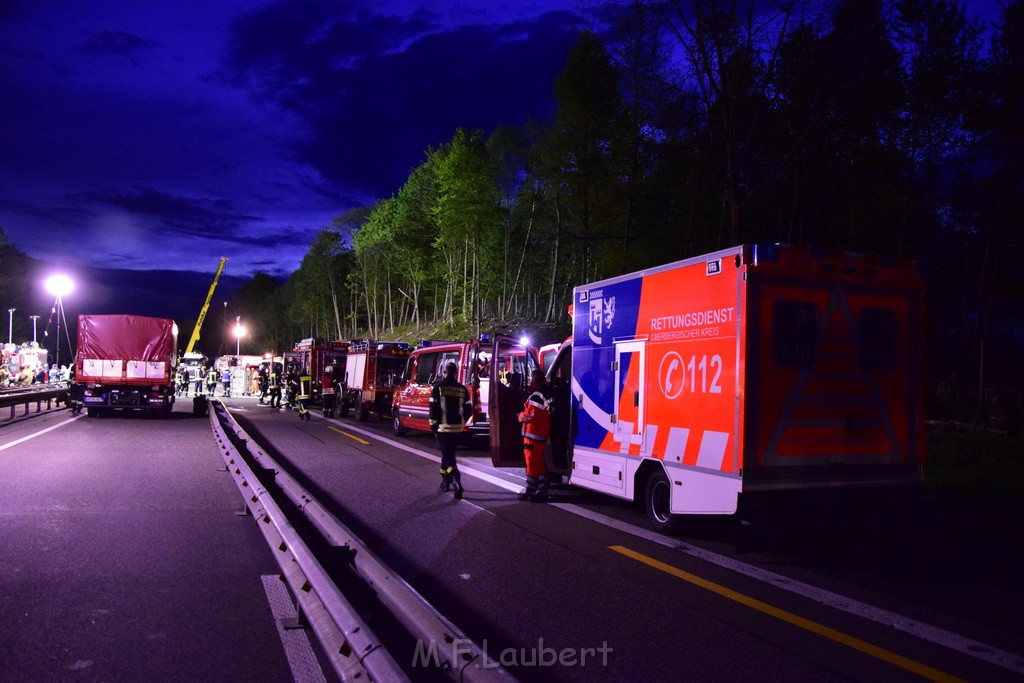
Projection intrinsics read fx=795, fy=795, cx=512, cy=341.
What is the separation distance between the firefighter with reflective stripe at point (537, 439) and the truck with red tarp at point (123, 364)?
1762cm

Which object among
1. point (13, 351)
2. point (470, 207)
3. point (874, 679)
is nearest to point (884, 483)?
point (874, 679)

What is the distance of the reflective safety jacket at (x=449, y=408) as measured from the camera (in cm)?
1067

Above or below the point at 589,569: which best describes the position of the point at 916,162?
above

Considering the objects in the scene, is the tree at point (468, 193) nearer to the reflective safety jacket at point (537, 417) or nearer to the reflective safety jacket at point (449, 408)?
the reflective safety jacket at point (449, 408)

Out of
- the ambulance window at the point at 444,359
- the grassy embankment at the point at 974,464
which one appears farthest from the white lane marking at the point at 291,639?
the ambulance window at the point at 444,359

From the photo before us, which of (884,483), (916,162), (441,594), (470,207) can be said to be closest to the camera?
(441,594)

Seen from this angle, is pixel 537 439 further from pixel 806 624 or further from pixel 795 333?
pixel 806 624

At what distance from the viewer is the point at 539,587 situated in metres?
6.00

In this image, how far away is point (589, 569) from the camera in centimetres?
660

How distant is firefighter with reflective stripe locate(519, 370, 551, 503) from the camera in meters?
10.2

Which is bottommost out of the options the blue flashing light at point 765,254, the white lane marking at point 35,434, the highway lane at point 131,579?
the white lane marking at point 35,434

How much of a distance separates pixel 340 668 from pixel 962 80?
27206 mm

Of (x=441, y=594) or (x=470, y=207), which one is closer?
(x=441, y=594)

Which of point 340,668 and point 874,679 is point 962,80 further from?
point 340,668
